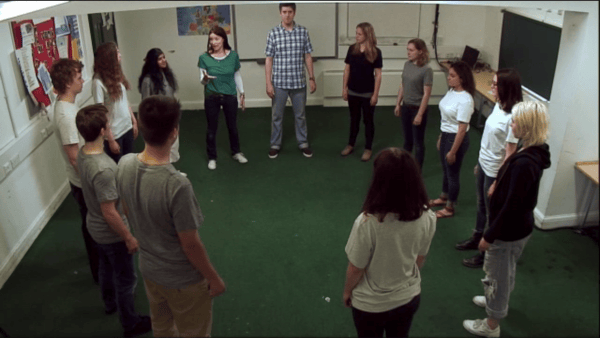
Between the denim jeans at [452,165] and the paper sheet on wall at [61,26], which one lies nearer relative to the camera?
the denim jeans at [452,165]

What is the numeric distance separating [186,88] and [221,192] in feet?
8.62

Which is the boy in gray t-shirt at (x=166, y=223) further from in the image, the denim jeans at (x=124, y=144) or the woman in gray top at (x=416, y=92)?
the woman in gray top at (x=416, y=92)

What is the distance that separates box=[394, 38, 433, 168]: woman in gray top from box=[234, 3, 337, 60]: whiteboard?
2.28m

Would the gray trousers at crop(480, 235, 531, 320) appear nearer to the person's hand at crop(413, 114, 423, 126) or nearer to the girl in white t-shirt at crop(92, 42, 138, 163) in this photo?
the person's hand at crop(413, 114, 423, 126)

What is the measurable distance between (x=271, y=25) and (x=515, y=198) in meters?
4.60

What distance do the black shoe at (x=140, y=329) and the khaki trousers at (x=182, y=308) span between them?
534 millimetres

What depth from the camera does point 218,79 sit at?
430cm

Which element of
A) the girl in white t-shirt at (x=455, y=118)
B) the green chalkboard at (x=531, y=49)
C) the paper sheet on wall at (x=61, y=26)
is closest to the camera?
the girl in white t-shirt at (x=455, y=118)

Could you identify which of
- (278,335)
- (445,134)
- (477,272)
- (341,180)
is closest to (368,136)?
(341,180)

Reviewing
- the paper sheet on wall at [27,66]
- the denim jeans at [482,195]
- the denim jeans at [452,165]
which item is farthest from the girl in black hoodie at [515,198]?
the paper sheet on wall at [27,66]

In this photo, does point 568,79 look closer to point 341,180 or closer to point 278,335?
point 341,180

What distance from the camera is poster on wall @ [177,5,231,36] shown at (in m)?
5.96

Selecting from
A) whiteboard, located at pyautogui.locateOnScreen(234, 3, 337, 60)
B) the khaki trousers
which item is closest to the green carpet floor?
the khaki trousers

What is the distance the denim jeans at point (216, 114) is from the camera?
14.4ft
